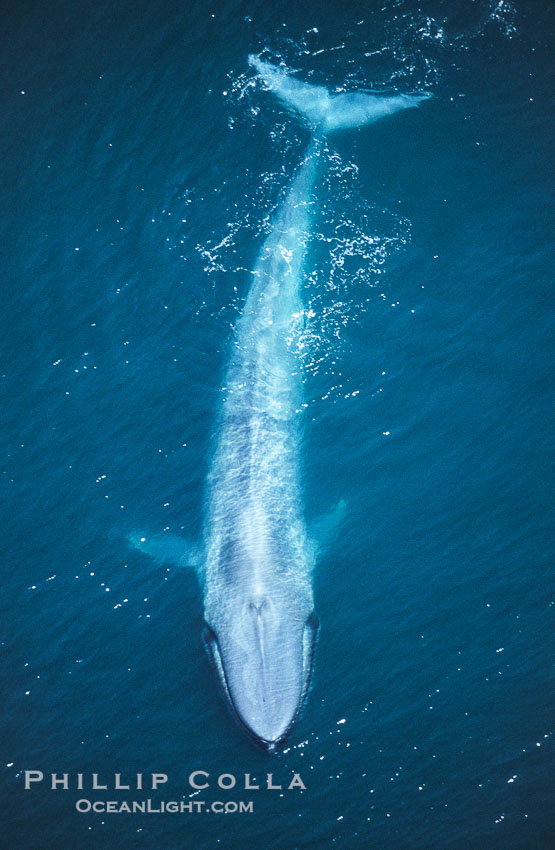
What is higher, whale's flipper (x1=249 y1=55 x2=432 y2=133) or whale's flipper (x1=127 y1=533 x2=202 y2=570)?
whale's flipper (x1=249 y1=55 x2=432 y2=133)

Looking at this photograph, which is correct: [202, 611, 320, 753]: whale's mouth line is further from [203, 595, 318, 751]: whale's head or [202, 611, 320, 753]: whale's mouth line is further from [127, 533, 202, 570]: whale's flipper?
[127, 533, 202, 570]: whale's flipper

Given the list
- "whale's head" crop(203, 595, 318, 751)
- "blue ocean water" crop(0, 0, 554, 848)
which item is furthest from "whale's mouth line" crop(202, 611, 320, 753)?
"blue ocean water" crop(0, 0, 554, 848)

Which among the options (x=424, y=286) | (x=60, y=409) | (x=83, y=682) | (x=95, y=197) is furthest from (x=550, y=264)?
(x=83, y=682)

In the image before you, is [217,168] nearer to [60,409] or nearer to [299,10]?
[299,10]

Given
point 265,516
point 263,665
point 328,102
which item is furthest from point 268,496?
point 328,102

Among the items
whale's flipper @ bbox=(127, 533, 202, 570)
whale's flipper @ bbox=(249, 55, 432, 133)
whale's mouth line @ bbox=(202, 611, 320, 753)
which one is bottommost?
whale's mouth line @ bbox=(202, 611, 320, 753)

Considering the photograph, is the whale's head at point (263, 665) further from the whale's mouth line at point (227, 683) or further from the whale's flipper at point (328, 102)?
the whale's flipper at point (328, 102)
